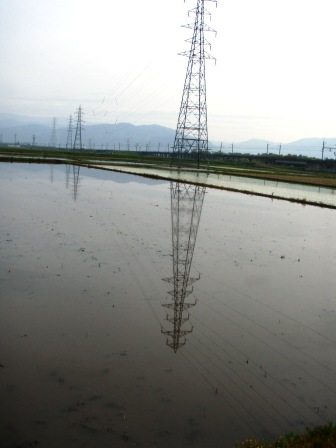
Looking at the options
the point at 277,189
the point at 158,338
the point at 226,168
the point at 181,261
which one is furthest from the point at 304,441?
the point at 226,168

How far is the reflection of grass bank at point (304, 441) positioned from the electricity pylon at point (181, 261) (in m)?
2.40

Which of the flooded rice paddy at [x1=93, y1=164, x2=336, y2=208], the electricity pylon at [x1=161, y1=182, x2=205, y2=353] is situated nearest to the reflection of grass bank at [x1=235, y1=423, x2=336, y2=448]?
the electricity pylon at [x1=161, y1=182, x2=205, y2=353]

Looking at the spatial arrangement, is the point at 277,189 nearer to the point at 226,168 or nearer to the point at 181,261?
the point at 181,261

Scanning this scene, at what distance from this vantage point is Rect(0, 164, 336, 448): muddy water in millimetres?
4988

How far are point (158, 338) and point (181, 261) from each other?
5098 millimetres

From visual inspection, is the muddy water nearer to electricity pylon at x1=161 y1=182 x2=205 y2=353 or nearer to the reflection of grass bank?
electricity pylon at x1=161 y1=182 x2=205 y2=353

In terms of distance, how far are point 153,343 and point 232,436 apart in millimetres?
2327

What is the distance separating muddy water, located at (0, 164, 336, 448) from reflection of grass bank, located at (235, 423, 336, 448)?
0.88ft

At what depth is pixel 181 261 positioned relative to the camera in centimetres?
1213

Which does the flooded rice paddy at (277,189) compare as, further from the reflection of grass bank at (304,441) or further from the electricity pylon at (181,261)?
the reflection of grass bank at (304,441)

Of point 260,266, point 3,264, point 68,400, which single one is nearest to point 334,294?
point 260,266

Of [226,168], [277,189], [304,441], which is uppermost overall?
[226,168]

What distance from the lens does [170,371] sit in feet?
20.1

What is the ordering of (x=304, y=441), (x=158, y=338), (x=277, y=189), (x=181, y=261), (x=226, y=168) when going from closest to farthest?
(x=304, y=441), (x=158, y=338), (x=181, y=261), (x=277, y=189), (x=226, y=168)
